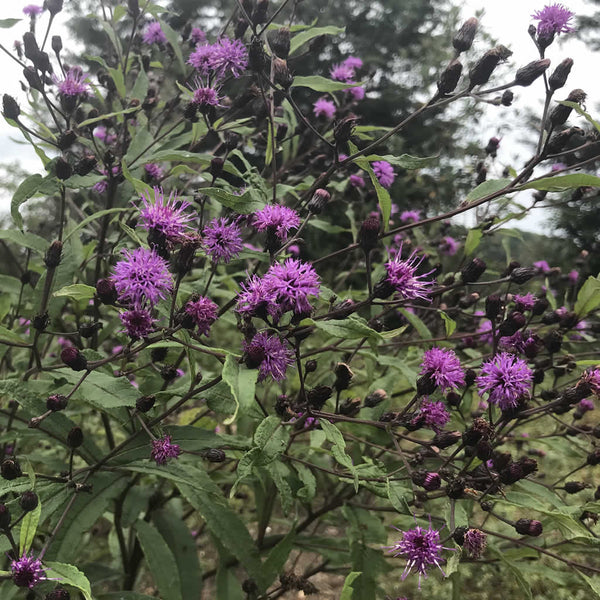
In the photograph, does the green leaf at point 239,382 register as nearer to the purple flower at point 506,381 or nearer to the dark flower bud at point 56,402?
the dark flower bud at point 56,402

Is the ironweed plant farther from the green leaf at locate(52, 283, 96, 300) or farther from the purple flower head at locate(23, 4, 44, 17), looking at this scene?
the purple flower head at locate(23, 4, 44, 17)

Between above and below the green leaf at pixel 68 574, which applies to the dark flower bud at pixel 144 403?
above

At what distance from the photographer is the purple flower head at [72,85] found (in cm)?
151

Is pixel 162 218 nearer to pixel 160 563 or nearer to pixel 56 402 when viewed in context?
pixel 56 402

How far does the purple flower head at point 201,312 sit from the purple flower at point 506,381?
671mm

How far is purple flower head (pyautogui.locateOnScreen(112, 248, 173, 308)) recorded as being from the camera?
3.52ft

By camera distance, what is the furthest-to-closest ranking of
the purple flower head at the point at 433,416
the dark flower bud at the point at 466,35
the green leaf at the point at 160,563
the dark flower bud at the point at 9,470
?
1. the green leaf at the point at 160,563
2. the dark flower bud at the point at 466,35
3. the purple flower head at the point at 433,416
4. the dark flower bud at the point at 9,470

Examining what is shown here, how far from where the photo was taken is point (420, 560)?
109 centimetres

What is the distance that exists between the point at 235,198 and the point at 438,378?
2.14ft

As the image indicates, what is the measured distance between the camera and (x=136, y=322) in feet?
3.61

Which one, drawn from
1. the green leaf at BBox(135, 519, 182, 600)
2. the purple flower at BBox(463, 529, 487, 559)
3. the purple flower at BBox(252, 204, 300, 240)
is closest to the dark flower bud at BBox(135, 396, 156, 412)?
the purple flower at BBox(252, 204, 300, 240)

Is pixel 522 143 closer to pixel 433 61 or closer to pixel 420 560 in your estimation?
pixel 433 61

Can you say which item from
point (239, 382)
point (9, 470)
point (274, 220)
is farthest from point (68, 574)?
point (274, 220)

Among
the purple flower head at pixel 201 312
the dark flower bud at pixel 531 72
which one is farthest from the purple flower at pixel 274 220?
the dark flower bud at pixel 531 72
